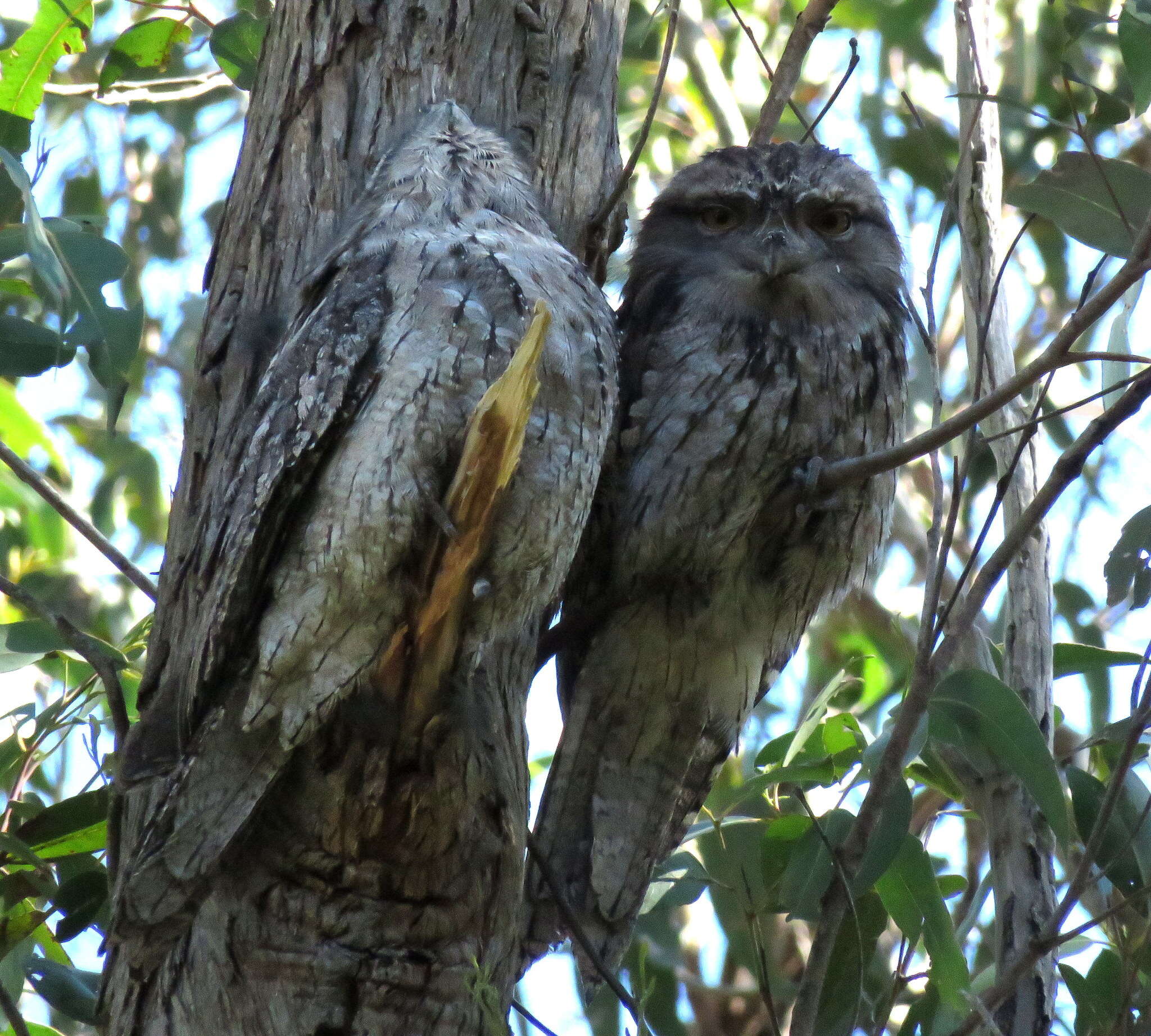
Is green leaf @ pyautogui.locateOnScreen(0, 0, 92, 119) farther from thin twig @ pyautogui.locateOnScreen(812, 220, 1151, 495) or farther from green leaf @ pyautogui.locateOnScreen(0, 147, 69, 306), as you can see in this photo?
thin twig @ pyautogui.locateOnScreen(812, 220, 1151, 495)

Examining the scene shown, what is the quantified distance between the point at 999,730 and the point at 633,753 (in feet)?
2.25

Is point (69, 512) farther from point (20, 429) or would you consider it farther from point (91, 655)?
point (20, 429)

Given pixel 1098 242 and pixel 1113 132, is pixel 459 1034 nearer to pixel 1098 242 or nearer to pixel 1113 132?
pixel 1098 242

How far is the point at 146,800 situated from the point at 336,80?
110cm

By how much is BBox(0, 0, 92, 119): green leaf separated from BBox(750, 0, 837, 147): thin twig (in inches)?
47.2

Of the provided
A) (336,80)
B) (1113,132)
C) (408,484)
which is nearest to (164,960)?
(408,484)

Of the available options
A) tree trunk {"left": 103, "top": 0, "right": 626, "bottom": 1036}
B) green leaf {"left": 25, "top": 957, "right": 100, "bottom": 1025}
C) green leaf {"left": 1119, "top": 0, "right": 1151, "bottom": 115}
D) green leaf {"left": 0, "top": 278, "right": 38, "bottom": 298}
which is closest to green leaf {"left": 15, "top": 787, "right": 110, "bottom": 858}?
green leaf {"left": 25, "top": 957, "right": 100, "bottom": 1025}

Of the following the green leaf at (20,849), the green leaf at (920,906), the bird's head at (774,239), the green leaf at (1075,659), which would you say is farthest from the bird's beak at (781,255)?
the green leaf at (20,849)

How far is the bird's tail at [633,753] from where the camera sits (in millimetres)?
2381

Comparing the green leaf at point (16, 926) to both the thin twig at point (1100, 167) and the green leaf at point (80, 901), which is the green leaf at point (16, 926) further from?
the thin twig at point (1100, 167)

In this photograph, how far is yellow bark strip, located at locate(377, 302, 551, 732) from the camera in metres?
1.58

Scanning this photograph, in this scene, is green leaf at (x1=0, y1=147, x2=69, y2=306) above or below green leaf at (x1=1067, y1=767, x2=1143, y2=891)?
above

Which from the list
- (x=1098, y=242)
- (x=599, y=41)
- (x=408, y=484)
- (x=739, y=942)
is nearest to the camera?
(x=408, y=484)

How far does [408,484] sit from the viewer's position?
5.50 feet
